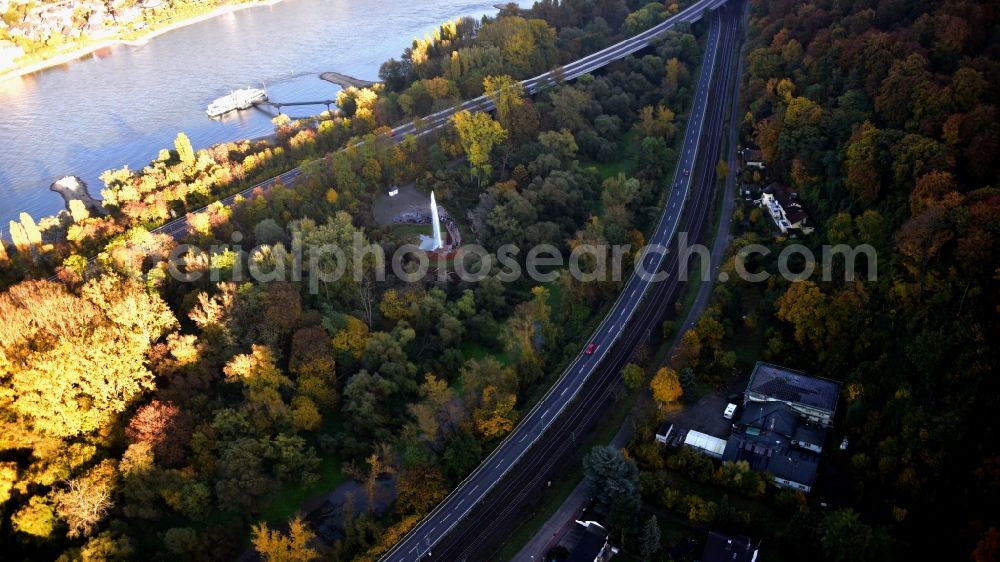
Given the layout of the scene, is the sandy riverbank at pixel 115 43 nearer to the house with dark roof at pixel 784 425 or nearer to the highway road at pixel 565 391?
the highway road at pixel 565 391

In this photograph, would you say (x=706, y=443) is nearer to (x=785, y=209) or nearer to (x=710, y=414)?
(x=710, y=414)

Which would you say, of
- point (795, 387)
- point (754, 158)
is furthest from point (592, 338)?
point (754, 158)

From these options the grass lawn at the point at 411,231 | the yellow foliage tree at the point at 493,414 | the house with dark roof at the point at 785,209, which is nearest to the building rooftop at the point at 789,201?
the house with dark roof at the point at 785,209

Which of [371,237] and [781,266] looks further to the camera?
[371,237]

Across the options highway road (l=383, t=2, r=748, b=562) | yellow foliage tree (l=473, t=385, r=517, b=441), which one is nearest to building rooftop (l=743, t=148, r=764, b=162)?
highway road (l=383, t=2, r=748, b=562)

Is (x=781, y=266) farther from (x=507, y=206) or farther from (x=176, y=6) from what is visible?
(x=176, y=6)

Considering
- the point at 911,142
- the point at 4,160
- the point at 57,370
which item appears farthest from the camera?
the point at 4,160

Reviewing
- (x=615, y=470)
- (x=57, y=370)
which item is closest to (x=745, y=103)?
(x=615, y=470)
